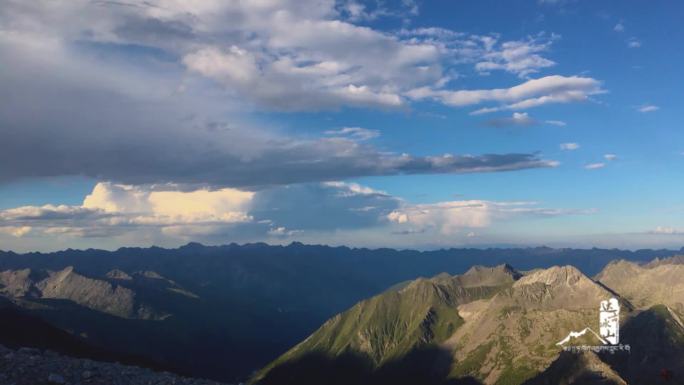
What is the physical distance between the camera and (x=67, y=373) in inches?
1727

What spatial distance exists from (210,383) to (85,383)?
12.2 m

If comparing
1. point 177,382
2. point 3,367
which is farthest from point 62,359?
point 177,382

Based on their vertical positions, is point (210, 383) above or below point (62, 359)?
below

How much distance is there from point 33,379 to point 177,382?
11171 millimetres

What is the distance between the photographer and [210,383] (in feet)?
171

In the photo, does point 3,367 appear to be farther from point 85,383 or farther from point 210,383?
point 210,383

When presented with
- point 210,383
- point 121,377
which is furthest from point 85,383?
point 210,383

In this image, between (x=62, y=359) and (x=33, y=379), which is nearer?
(x=33, y=379)

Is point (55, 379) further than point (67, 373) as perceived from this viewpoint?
No

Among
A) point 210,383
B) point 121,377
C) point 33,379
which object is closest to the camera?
point 33,379

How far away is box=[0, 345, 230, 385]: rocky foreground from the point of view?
42.2 metres

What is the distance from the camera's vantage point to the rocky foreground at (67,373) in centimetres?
4219

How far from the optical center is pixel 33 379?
42.4 meters

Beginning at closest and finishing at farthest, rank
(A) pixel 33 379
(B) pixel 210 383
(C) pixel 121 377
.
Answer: (A) pixel 33 379 < (C) pixel 121 377 < (B) pixel 210 383
